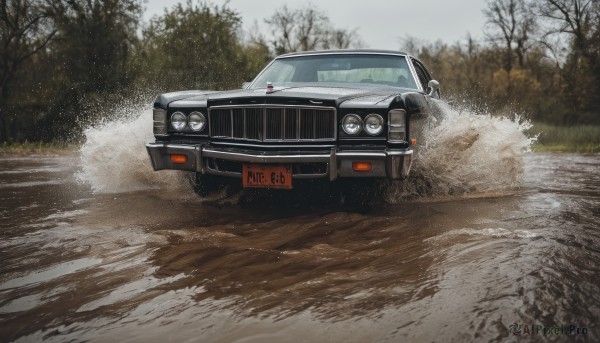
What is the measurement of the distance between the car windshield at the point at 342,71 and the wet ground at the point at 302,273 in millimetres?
1403

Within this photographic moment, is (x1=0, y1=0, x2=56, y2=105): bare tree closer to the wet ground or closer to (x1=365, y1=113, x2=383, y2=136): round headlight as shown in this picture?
the wet ground

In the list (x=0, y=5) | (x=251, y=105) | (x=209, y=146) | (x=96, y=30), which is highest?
(x=0, y=5)

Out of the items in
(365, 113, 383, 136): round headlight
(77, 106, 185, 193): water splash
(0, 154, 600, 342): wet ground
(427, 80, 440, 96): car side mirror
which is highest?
(427, 80, 440, 96): car side mirror

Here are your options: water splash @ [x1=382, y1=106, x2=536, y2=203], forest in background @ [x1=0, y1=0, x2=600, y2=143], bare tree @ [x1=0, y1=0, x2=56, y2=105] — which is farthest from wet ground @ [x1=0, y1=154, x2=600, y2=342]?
bare tree @ [x1=0, y1=0, x2=56, y2=105]

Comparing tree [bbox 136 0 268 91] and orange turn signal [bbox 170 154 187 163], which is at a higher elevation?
tree [bbox 136 0 268 91]

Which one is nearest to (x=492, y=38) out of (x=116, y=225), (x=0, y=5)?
(x=0, y=5)

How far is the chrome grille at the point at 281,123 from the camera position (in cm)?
374

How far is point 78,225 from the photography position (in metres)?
3.55

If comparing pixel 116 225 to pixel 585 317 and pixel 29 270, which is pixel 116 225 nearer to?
pixel 29 270

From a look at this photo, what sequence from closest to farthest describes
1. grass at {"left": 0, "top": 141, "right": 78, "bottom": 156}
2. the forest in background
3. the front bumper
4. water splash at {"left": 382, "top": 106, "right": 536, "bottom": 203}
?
the front bumper → water splash at {"left": 382, "top": 106, "right": 536, "bottom": 203} → grass at {"left": 0, "top": 141, "right": 78, "bottom": 156} → the forest in background

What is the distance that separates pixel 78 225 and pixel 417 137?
264 cm

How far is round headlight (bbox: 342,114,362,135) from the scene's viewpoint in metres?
3.70

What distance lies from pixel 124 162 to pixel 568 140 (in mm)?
16215

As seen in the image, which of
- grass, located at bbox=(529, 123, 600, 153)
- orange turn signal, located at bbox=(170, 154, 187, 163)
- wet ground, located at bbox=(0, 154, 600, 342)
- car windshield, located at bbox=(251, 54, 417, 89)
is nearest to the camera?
wet ground, located at bbox=(0, 154, 600, 342)
